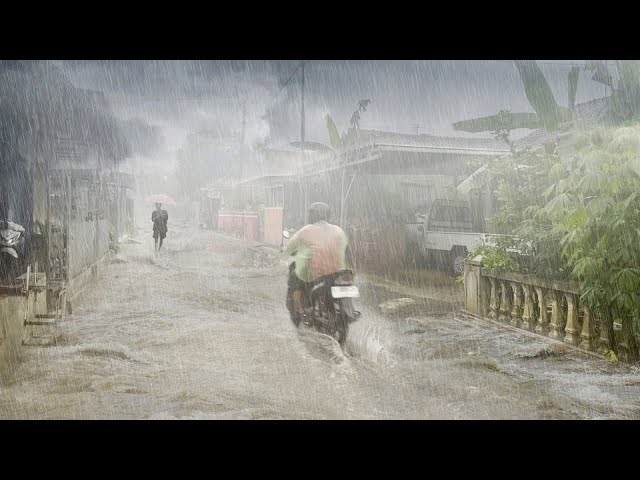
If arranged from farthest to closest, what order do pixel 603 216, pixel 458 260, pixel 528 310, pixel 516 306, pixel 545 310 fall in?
1. pixel 458 260
2. pixel 516 306
3. pixel 528 310
4. pixel 545 310
5. pixel 603 216

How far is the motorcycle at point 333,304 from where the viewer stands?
438 centimetres

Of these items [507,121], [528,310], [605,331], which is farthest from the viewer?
[507,121]

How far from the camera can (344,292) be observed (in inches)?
171

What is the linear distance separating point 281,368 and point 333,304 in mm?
653

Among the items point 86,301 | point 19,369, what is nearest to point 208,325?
point 86,301

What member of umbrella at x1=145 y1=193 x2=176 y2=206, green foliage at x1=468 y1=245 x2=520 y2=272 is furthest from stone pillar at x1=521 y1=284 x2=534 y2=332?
umbrella at x1=145 y1=193 x2=176 y2=206

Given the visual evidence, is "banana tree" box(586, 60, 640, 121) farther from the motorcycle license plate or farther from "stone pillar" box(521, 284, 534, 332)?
the motorcycle license plate

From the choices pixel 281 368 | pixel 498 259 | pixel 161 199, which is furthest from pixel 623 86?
pixel 161 199

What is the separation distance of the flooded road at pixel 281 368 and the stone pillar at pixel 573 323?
0.10 m

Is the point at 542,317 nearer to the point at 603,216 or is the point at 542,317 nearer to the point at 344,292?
the point at 603,216

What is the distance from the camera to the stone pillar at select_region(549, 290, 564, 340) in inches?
185

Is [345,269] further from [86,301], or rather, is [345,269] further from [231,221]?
[231,221]

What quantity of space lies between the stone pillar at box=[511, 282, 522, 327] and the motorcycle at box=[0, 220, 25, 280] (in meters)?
4.68

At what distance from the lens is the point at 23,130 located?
6652 millimetres
